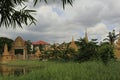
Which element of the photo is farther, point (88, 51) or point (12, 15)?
point (88, 51)

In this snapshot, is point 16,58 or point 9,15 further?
point 16,58

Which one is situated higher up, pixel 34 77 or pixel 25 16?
pixel 25 16

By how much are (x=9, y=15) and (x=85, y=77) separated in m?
6.05

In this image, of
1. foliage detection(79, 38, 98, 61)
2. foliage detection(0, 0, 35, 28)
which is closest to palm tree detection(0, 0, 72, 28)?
foliage detection(0, 0, 35, 28)

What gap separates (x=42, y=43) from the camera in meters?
69.9

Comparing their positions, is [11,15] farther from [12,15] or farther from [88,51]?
[88,51]

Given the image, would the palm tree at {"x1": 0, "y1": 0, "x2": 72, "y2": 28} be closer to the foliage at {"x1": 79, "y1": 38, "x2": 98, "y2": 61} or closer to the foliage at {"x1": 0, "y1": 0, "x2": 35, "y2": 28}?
the foliage at {"x1": 0, "y1": 0, "x2": 35, "y2": 28}

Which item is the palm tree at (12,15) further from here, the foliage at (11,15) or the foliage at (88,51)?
the foliage at (88,51)

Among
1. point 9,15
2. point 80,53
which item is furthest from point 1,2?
point 80,53

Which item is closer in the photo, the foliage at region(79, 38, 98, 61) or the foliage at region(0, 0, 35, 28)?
the foliage at region(0, 0, 35, 28)

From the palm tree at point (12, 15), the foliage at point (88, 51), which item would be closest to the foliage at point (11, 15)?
the palm tree at point (12, 15)

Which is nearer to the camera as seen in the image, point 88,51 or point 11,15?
point 11,15

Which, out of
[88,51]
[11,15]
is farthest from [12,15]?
[88,51]

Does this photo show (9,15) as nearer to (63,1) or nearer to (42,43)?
(63,1)
